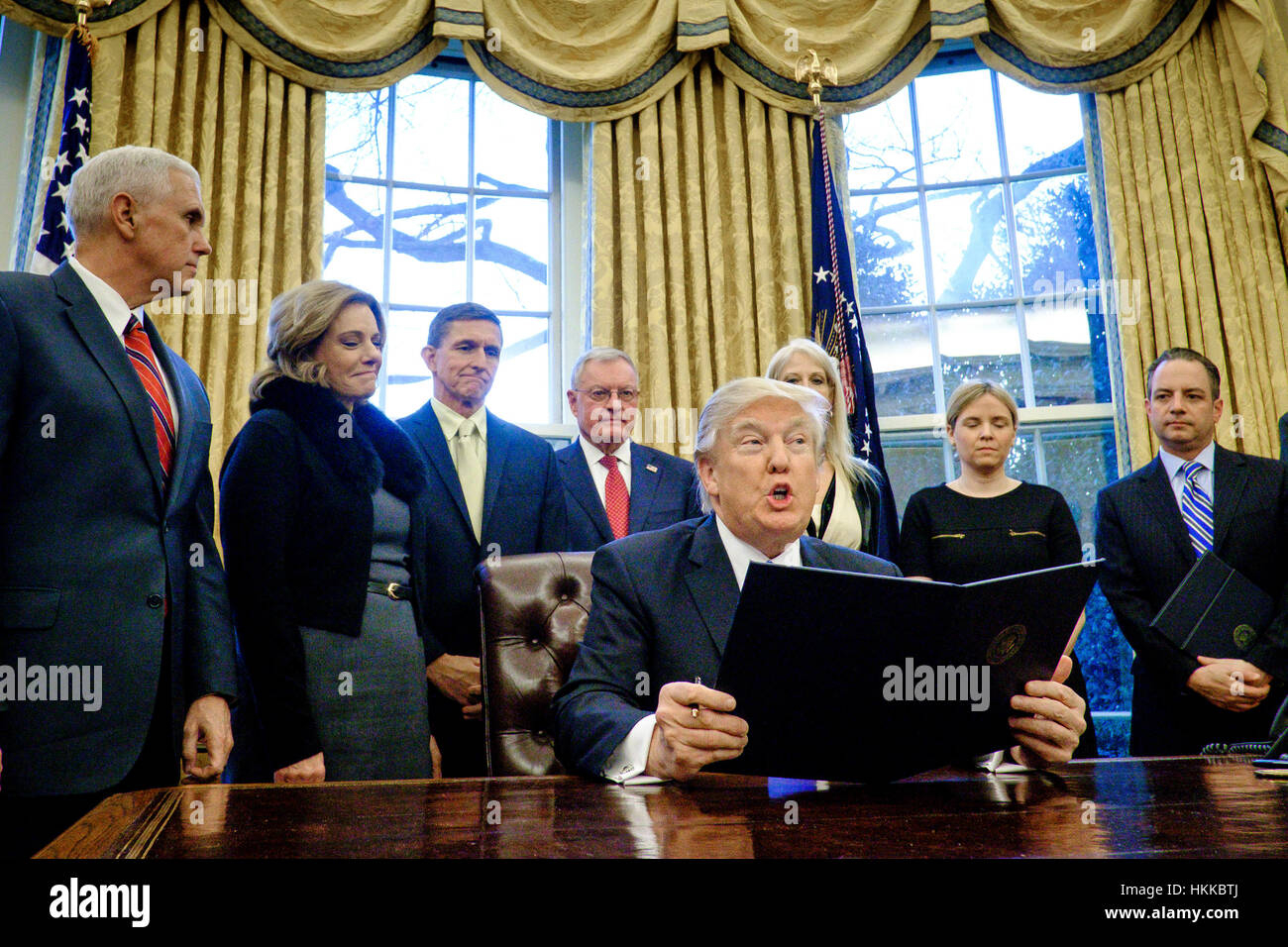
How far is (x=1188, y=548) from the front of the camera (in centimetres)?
316

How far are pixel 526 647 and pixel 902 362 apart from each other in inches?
134

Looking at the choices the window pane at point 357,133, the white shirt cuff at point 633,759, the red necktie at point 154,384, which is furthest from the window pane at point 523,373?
the white shirt cuff at point 633,759

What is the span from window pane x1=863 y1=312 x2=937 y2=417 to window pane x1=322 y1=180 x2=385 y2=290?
228 centimetres

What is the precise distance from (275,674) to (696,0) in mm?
3613

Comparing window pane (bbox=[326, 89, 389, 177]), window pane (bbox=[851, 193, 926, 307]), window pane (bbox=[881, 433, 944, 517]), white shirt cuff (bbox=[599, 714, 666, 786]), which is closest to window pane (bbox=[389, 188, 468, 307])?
window pane (bbox=[326, 89, 389, 177])

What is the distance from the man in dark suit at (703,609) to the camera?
4.50 ft

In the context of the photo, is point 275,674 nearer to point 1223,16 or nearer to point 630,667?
point 630,667

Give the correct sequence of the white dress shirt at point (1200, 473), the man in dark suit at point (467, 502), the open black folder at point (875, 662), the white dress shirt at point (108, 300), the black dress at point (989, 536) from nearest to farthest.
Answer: the open black folder at point (875, 662) → the white dress shirt at point (108, 300) → the man in dark suit at point (467, 502) → the black dress at point (989, 536) → the white dress shirt at point (1200, 473)

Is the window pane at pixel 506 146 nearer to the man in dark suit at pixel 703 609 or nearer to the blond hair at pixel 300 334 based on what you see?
the blond hair at pixel 300 334

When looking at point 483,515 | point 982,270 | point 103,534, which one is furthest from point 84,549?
point 982,270

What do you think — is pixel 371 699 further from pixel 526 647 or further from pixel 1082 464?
pixel 1082 464

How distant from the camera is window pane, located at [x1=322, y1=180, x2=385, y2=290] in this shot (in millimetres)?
4543

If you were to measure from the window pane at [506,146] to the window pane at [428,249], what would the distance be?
0.70 feet

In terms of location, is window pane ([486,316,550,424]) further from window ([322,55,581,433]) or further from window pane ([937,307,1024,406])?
window pane ([937,307,1024,406])
